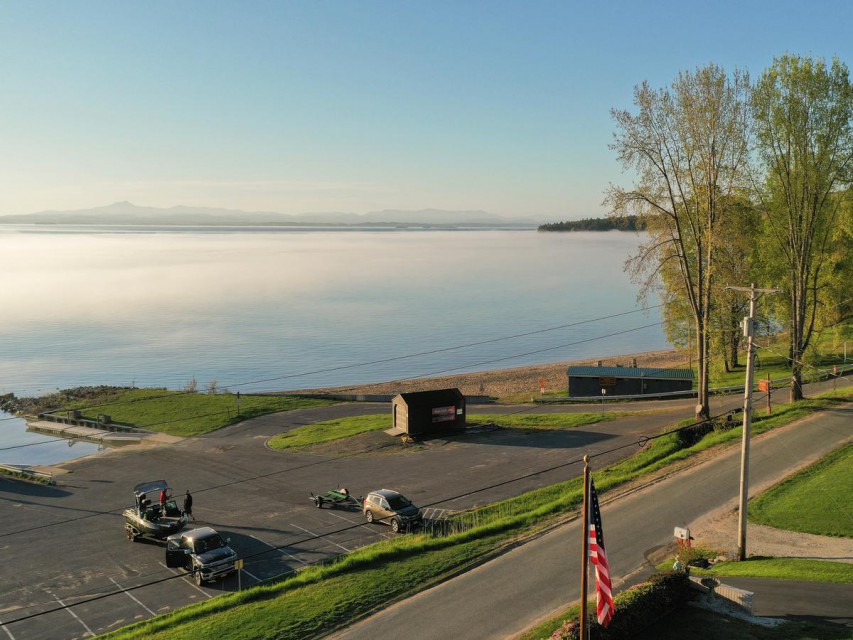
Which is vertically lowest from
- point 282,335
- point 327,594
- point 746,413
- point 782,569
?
point 282,335

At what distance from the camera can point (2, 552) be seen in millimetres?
29406

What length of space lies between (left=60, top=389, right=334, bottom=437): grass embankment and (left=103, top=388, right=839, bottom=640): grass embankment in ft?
105

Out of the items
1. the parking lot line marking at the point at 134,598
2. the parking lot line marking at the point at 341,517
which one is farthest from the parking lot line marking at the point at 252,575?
the parking lot line marking at the point at 341,517

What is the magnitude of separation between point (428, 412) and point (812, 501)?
23726 millimetres

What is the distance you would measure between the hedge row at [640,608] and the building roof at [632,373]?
37.3 meters

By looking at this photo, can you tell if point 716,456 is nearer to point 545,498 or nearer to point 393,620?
point 545,498

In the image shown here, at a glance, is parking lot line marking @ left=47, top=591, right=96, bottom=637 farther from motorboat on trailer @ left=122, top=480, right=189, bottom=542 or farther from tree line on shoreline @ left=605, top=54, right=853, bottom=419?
tree line on shoreline @ left=605, top=54, right=853, bottom=419

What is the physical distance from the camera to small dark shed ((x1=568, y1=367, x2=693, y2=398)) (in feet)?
177

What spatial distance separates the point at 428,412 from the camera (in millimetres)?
45156

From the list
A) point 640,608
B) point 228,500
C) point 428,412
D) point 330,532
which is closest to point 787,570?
point 640,608

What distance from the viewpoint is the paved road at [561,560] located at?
19625 millimetres

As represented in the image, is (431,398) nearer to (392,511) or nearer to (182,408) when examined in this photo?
(392,511)

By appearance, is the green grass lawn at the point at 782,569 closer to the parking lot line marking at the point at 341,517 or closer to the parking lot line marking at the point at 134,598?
the parking lot line marking at the point at 341,517

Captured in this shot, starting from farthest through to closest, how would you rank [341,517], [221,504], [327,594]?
[221,504], [341,517], [327,594]
